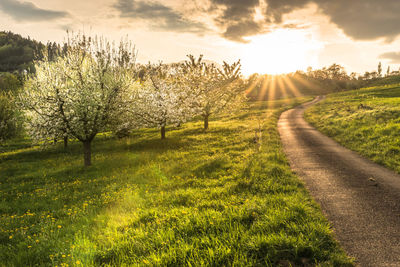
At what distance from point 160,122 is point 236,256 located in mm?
22047

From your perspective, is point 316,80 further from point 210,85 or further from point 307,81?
point 210,85

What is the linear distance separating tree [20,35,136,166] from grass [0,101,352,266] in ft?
16.2

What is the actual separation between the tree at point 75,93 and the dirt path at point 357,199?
1524 centimetres

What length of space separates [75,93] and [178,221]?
14584mm

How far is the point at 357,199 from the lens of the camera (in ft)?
25.0

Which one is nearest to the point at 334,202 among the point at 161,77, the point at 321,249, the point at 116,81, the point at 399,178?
the point at 321,249

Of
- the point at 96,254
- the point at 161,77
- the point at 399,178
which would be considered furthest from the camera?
the point at 161,77

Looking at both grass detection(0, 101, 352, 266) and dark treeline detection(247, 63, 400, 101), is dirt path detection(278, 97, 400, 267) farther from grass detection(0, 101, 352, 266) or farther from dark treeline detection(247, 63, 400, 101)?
dark treeline detection(247, 63, 400, 101)

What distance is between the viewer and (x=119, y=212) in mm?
8469

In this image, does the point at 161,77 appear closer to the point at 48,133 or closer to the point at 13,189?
the point at 48,133

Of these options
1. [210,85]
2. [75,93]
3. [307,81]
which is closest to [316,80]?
[307,81]

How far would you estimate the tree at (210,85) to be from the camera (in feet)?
99.6

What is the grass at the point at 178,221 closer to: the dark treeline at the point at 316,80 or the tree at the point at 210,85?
the tree at the point at 210,85

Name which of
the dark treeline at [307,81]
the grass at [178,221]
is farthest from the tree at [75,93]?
the dark treeline at [307,81]
